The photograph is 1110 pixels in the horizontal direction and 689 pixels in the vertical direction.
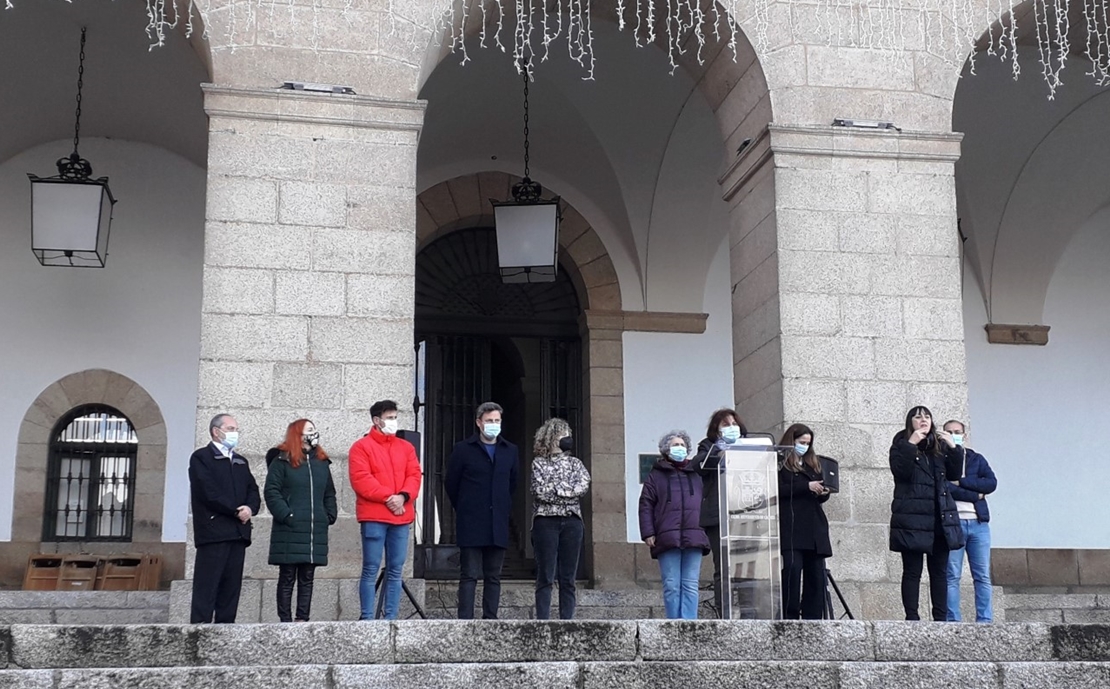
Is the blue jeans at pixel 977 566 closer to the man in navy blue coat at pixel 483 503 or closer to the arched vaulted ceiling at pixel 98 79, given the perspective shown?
the man in navy blue coat at pixel 483 503

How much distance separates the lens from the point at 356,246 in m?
9.07

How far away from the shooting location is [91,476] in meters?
12.6

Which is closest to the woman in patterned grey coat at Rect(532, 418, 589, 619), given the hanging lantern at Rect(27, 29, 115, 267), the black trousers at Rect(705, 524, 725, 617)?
the black trousers at Rect(705, 524, 725, 617)

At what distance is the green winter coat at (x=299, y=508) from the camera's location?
305 inches

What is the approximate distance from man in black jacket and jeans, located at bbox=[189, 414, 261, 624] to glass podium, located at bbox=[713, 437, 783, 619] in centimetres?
254

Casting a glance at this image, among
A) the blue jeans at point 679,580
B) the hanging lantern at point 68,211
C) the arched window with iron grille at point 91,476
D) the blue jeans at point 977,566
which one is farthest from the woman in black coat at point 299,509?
the arched window with iron grille at point 91,476

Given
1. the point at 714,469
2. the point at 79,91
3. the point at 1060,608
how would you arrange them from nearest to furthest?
1. the point at 714,469
2. the point at 1060,608
3. the point at 79,91

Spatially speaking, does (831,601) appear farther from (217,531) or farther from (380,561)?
(217,531)

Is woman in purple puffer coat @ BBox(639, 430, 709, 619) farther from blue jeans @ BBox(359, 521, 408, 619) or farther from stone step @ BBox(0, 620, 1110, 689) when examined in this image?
stone step @ BBox(0, 620, 1110, 689)

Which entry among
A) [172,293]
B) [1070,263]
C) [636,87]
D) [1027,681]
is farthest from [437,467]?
[1027,681]

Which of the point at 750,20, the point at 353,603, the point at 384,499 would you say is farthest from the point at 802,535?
the point at 750,20

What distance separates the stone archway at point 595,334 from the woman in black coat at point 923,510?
16.6 feet

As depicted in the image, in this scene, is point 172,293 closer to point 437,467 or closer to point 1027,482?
point 437,467

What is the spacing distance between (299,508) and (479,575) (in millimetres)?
1068
